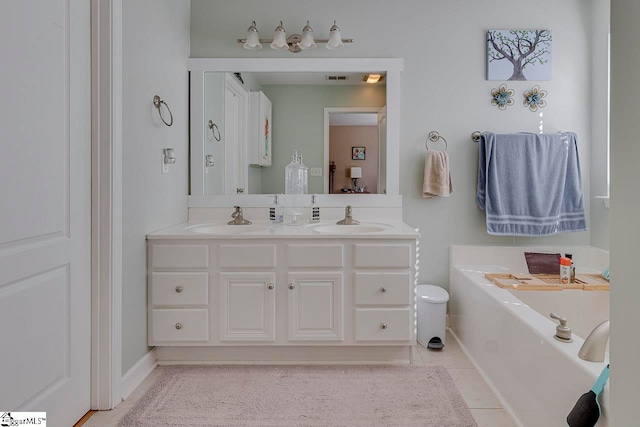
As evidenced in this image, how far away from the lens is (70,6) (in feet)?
5.47

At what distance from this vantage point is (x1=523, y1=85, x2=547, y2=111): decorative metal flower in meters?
2.85

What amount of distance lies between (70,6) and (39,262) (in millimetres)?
1025

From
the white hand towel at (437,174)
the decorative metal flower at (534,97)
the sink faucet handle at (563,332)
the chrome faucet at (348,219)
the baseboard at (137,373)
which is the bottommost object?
the baseboard at (137,373)

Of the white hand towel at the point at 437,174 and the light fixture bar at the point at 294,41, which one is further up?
the light fixture bar at the point at 294,41

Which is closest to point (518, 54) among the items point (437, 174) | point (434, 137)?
point (434, 137)

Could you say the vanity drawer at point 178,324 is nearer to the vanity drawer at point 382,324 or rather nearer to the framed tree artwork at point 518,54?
the vanity drawer at point 382,324

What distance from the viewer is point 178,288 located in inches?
88.7

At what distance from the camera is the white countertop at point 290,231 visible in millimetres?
2252

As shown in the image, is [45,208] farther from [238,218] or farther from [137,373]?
[238,218]

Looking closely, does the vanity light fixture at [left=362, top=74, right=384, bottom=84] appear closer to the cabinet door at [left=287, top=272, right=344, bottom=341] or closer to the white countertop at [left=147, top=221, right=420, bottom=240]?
the white countertop at [left=147, top=221, right=420, bottom=240]

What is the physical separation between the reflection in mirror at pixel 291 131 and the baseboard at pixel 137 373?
3.79 feet

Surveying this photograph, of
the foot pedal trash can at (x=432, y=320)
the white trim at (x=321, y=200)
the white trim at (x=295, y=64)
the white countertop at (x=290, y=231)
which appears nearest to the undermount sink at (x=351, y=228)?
the white countertop at (x=290, y=231)

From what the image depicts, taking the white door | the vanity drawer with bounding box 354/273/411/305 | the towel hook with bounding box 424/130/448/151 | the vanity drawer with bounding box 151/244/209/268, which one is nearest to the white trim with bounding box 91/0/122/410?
the white door

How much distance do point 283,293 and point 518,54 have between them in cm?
226
